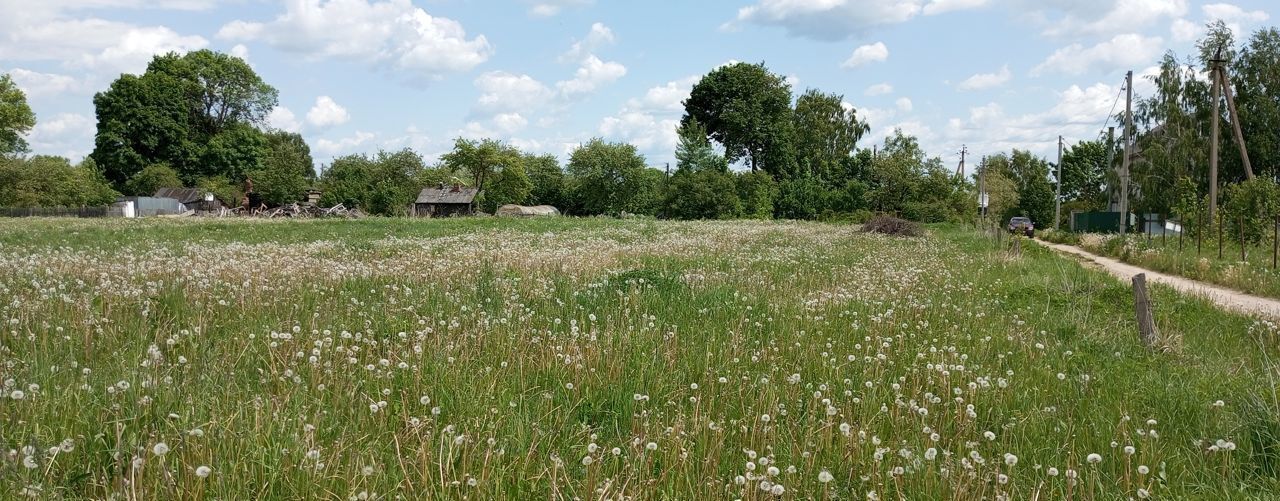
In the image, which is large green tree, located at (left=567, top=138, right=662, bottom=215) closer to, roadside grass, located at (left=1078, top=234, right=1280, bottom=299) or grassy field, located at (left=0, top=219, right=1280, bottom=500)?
roadside grass, located at (left=1078, top=234, right=1280, bottom=299)

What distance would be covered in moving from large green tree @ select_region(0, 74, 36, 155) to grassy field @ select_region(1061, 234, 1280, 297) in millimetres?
77391

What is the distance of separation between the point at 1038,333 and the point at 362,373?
6.62 metres

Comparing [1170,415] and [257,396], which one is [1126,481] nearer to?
[1170,415]

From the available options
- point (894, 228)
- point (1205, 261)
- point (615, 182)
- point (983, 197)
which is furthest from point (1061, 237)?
point (615, 182)

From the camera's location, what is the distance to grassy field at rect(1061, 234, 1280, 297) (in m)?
15.2

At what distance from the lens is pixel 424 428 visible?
13.3 ft

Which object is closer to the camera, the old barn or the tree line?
the tree line

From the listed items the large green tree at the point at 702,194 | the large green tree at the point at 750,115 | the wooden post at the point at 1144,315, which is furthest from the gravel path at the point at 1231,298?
the large green tree at the point at 750,115

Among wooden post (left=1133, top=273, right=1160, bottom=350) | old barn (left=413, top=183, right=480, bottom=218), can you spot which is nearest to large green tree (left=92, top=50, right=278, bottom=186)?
old barn (left=413, top=183, right=480, bottom=218)

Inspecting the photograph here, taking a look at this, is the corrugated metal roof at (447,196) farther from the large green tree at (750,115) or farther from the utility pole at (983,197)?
the utility pole at (983,197)

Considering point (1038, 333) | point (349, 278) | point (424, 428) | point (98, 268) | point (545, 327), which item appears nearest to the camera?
point (424, 428)

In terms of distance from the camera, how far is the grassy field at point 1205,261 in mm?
15250

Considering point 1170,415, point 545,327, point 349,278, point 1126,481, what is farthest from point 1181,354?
point 349,278

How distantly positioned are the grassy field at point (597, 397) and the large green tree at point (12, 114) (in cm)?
6950
